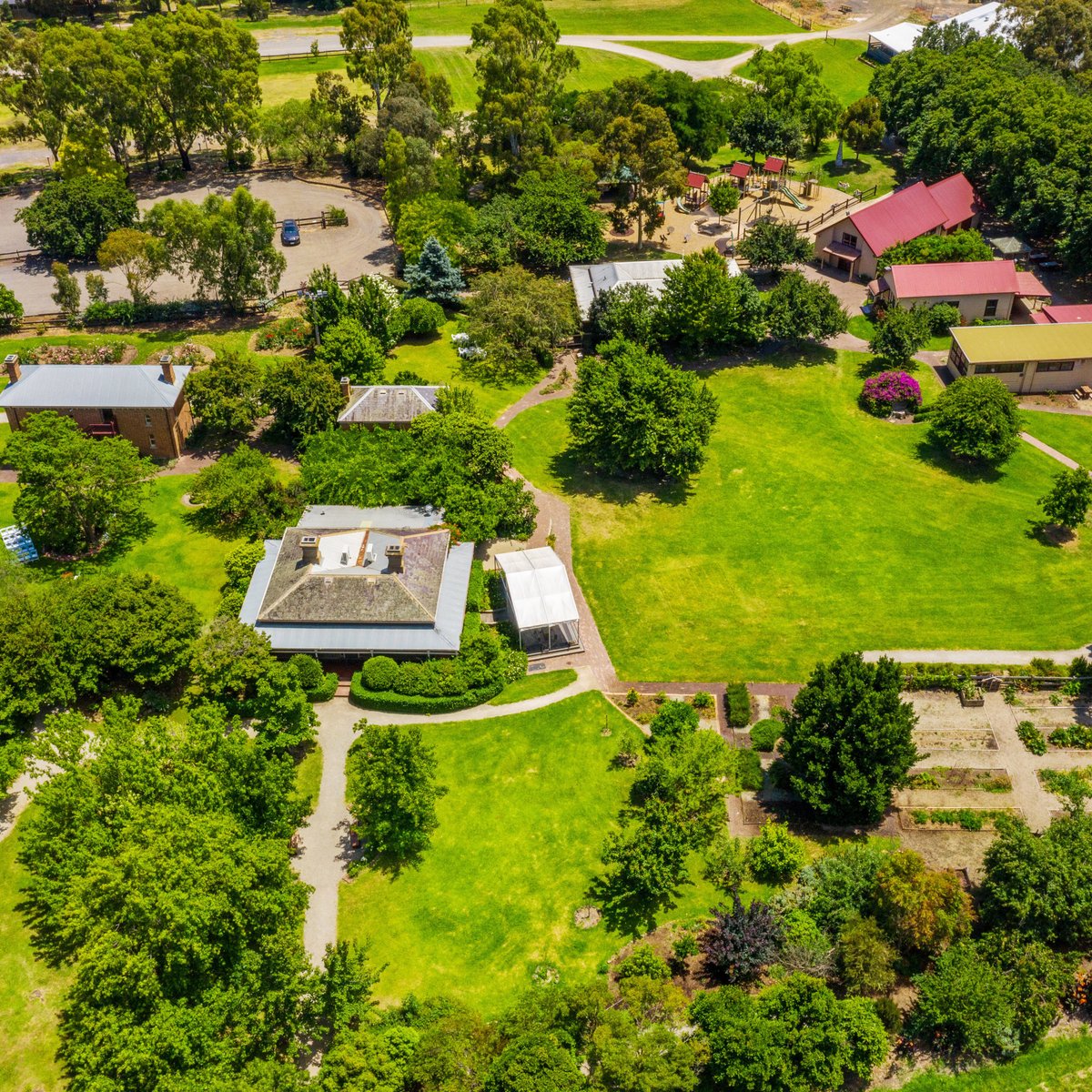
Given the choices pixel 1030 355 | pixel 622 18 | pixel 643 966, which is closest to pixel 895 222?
pixel 1030 355

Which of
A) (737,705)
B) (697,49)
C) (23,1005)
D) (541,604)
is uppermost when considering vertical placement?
(697,49)

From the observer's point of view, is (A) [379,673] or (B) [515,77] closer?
(A) [379,673]

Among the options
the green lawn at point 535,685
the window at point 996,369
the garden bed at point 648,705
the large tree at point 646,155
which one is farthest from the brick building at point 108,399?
the window at point 996,369

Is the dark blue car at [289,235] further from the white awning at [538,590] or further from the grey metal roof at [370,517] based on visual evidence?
the white awning at [538,590]

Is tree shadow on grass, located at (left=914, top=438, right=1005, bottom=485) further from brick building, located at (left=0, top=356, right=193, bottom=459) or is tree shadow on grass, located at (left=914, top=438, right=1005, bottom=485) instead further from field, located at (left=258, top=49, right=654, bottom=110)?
field, located at (left=258, top=49, right=654, bottom=110)

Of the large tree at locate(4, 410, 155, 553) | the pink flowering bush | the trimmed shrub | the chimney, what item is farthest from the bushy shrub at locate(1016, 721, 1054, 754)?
the large tree at locate(4, 410, 155, 553)

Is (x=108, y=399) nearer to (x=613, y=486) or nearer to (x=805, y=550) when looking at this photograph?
(x=613, y=486)
